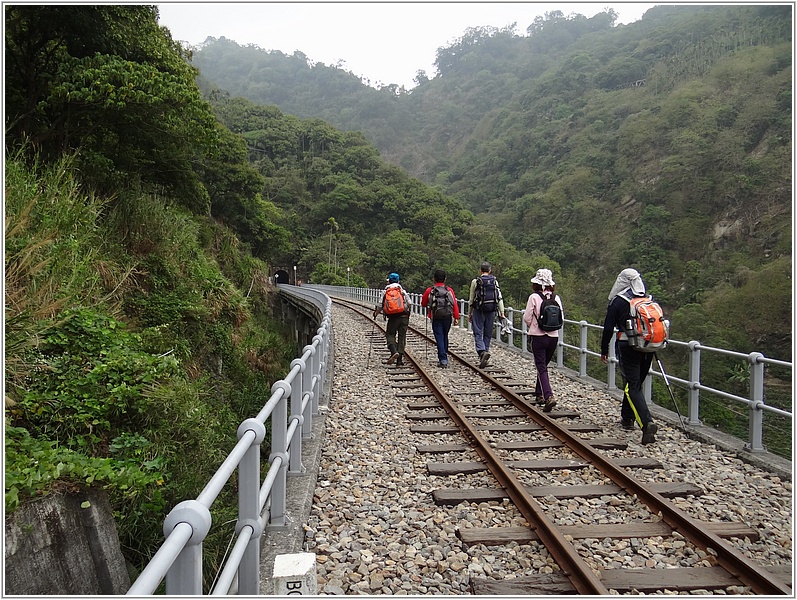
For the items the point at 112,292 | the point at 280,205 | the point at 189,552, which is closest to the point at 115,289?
the point at 112,292

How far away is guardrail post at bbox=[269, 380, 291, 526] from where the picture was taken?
3826 millimetres

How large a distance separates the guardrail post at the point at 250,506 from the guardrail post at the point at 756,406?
17.8ft

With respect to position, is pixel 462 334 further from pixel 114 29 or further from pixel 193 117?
pixel 114 29

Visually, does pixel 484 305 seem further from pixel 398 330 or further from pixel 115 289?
pixel 115 289

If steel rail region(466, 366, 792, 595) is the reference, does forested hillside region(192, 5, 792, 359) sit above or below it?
above

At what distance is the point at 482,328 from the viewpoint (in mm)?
11375

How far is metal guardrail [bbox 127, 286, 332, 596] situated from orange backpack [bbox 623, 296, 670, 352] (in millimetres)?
3684

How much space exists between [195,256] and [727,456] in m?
12.7

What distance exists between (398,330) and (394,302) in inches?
40.9

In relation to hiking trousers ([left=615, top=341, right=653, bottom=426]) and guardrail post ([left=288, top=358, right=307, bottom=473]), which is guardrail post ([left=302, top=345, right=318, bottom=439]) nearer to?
guardrail post ([left=288, top=358, right=307, bottom=473])

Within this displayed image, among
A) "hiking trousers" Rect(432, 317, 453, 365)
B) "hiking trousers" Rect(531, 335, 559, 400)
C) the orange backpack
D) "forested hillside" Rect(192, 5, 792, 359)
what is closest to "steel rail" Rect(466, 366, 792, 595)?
"hiking trousers" Rect(531, 335, 559, 400)

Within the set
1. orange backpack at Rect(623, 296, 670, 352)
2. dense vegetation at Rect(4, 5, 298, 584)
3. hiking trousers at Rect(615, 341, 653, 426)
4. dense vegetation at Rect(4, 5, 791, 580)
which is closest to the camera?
dense vegetation at Rect(4, 5, 298, 584)

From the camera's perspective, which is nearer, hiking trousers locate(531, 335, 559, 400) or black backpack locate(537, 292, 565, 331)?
black backpack locate(537, 292, 565, 331)

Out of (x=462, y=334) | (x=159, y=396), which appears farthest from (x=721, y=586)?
(x=462, y=334)
